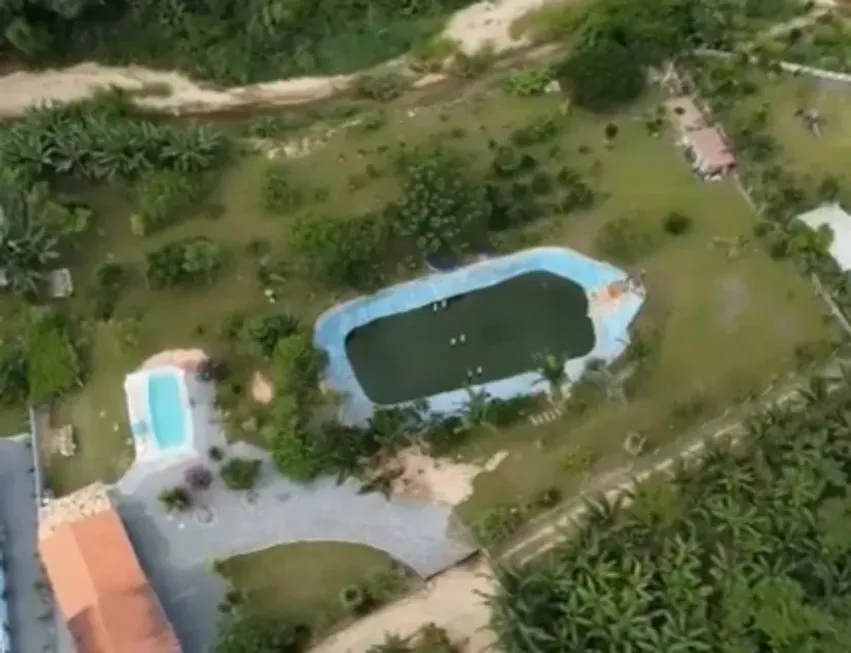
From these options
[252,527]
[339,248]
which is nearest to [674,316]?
[339,248]

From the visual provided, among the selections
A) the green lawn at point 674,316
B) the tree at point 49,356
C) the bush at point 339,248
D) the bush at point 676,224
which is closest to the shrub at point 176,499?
the tree at point 49,356

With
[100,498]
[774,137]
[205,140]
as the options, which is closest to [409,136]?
[205,140]

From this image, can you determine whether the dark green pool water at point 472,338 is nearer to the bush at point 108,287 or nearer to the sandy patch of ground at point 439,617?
the sandy patch of ground at point 439,617

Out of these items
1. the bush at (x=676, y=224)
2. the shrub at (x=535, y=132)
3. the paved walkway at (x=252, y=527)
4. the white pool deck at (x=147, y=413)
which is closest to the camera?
the paved walkway at (x=252, y=527)

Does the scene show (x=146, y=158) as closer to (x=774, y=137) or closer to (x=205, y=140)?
(x=205, y=140)

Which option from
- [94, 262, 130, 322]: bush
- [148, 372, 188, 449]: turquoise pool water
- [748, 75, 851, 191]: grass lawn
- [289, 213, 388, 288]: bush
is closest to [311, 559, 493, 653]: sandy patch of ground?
[148, 372, 188, 449]: turquoise pool water

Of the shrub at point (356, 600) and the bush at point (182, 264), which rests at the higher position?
the bush at point (182, 264)

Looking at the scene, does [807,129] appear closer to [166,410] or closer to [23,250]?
[166,410]
